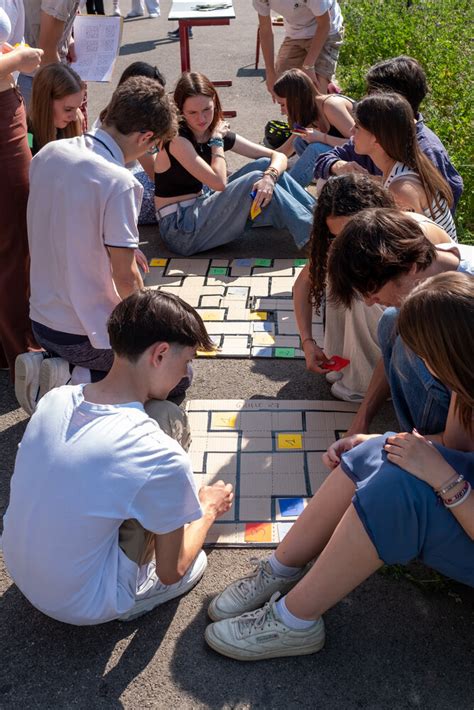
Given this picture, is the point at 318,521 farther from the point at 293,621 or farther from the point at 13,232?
the point at 13,232

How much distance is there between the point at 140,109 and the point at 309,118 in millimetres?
2367

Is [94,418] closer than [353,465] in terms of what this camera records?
Yes

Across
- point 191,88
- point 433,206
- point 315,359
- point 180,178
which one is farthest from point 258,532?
point 191,88

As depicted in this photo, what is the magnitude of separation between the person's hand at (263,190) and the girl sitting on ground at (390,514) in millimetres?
2504

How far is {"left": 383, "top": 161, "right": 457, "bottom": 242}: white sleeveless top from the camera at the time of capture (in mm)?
3551

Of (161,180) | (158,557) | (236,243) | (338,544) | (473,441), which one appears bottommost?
(236,243)

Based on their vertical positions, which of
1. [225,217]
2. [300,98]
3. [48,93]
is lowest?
[225,217]

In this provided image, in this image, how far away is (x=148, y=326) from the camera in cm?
228

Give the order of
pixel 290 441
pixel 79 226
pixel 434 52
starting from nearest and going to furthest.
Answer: pixel 79 226, pixel 290 441, pixel 434 52

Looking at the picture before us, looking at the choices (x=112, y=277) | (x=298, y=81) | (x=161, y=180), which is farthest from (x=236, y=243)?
(x=112, y=277)

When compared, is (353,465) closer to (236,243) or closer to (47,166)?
(47,166)

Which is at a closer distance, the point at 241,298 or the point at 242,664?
the point at 242,664

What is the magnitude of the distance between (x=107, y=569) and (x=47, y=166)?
5.15 feet

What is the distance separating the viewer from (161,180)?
15.6ft
